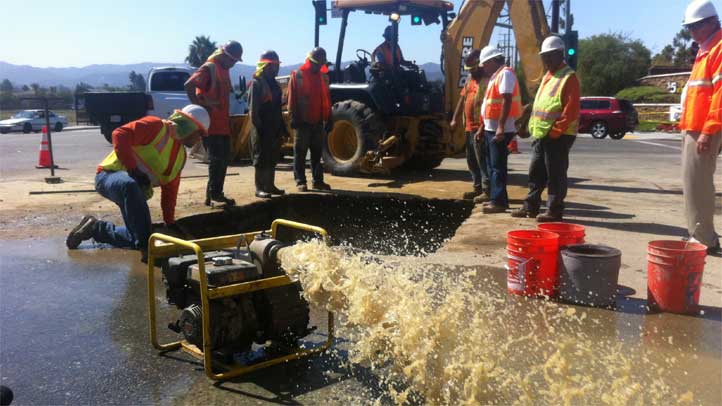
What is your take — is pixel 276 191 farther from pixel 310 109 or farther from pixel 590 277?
pixel 590 277

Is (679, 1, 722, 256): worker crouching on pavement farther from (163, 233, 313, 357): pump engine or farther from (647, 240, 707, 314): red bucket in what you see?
(163, 233, 313, 357): pump engine

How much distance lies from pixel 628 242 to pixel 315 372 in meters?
3.70

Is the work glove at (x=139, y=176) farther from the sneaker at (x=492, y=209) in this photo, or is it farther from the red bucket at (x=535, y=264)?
the sneaker at (x=492, y=209)

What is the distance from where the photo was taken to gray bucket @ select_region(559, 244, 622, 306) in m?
4.32

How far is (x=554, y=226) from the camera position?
5.11 m

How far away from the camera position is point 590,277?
434 cm

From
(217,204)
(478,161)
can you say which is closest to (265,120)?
(217,204)

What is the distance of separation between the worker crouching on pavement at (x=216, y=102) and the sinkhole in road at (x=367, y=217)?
1.22ft

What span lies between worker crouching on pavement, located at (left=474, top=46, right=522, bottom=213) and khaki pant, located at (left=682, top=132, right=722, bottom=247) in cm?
227

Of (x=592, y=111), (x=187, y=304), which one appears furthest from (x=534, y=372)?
(x=592, y=111)

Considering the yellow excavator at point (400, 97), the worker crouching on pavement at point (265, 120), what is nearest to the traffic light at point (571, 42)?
the yellow excavator at point (400, 97)

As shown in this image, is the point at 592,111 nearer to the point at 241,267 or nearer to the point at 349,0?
the point at 349,0

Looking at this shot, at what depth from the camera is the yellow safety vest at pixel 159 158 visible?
5715mm

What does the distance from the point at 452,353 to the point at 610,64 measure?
162 feet
